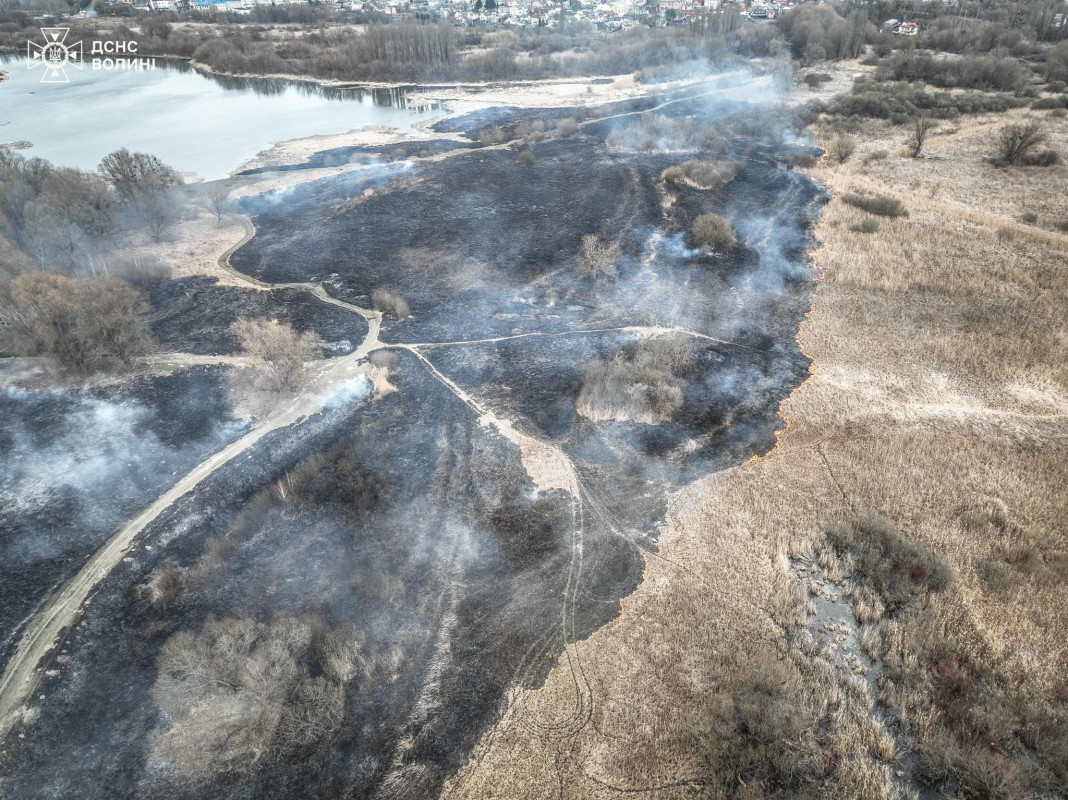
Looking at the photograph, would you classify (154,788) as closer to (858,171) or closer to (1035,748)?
(1035,748)

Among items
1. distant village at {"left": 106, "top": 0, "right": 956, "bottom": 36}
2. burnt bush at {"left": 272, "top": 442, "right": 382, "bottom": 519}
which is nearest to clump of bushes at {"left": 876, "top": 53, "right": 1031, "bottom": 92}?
distant village at {"left": 106, "top": 0, "right": 956, "bottom": 36}

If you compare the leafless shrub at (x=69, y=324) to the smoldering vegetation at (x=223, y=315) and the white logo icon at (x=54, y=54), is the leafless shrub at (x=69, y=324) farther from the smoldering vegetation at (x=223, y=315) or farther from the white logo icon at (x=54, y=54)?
the white logo icon at (x=54, y=54)

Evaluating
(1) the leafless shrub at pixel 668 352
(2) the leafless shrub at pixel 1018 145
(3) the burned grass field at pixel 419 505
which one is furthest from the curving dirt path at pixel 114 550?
(2) the leafless shrub at pixel 1018 145

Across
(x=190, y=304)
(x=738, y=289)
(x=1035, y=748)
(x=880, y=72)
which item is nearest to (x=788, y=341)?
(x=738, y=289)

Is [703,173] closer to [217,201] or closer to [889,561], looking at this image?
[217,201]

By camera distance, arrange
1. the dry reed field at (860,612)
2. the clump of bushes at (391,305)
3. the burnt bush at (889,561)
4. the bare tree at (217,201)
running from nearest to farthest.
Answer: the dry reed field at (860,612) < the burnt bush at (889,561) < the clump of bushes at (391,305) < the bare tree at (217,201)

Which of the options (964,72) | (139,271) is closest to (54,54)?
(139,271)

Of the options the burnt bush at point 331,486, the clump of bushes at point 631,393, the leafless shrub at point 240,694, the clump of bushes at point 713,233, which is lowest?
the leafless shrub at point 240,694
